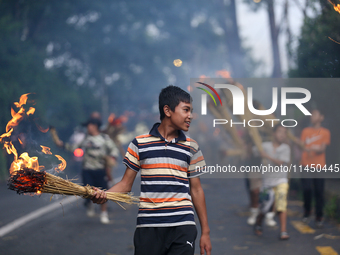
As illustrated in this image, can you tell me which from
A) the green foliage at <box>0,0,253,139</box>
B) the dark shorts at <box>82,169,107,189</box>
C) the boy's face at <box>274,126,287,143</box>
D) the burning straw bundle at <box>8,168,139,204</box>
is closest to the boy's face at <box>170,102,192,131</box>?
the burning straw bundle at <box>8,168,139,204</box>

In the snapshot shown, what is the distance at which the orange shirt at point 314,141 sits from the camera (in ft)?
17.7

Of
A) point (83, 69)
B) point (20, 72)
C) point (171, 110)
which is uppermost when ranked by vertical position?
point (83, 69)

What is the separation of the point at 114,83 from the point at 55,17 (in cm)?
565

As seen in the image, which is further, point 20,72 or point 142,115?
point 142,115

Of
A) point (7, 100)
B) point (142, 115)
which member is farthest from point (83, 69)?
point (7, 100)

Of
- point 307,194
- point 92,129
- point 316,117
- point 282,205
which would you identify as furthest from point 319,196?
point 92,129

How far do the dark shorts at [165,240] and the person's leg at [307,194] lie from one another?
394cm

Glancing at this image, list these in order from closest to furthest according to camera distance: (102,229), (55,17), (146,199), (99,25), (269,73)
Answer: (146,199), (102,229), (269,73), (55,17), (99,25)

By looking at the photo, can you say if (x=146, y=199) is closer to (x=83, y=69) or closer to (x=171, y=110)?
(x=171, y=110)

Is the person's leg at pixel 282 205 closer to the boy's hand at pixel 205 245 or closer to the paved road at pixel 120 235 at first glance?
the paved road at pixel 120 235

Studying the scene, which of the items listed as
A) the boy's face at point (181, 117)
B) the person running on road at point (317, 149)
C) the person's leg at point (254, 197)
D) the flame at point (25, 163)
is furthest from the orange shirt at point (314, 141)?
the flame at point (25, 163)

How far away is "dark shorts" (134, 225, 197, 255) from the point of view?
8.52 ft

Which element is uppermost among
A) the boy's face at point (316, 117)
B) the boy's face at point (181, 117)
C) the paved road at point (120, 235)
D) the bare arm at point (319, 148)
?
the boy's face at point (316, 117)

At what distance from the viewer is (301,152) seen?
571 centimetres
